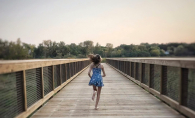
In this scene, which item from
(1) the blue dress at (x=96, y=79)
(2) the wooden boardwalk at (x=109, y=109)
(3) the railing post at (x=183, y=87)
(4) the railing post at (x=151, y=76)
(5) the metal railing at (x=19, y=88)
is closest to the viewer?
(5) the metal railing at (x=19, y=88)

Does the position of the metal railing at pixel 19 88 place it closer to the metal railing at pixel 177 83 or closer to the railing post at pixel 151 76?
the metal railing at pixel 177 83

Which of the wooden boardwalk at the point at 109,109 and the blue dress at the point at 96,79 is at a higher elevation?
the blue dress at the point at 96,79

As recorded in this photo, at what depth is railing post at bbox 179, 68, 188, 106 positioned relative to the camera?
8.67 feet

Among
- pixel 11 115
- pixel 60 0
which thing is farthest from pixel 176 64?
pixel 60 0

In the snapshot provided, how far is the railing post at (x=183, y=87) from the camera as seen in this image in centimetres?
264

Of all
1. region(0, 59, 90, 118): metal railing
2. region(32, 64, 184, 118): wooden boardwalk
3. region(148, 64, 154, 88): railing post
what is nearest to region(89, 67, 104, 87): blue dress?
region(32, 64, 184, 118): wooden boardwalk

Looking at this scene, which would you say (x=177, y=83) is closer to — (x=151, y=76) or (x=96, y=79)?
(x=151, y=76)

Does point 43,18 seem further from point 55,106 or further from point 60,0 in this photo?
point 55,106

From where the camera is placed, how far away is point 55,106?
3.36m

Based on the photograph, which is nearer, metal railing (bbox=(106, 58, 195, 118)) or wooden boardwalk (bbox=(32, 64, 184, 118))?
metal railing (bbox=(106, 58, 195, 118))

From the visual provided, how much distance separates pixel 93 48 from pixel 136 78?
328 feet

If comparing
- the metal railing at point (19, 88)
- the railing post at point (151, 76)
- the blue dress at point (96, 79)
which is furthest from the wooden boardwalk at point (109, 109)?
the railing post at point (151, 76)

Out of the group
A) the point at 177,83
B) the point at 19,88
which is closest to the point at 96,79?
the point at 19,88

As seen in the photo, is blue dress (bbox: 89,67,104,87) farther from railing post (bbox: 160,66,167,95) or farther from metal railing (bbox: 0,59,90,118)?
railing post (bbox: 160,66,167,95)
